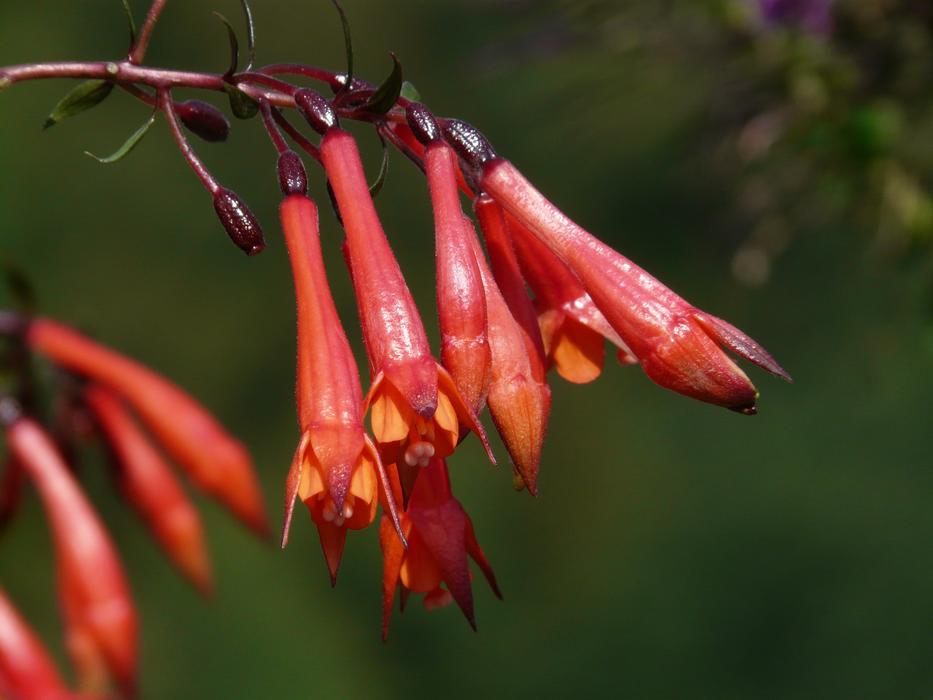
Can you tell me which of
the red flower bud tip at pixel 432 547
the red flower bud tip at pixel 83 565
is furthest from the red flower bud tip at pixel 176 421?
the red flower bud tip at pixel 432 547

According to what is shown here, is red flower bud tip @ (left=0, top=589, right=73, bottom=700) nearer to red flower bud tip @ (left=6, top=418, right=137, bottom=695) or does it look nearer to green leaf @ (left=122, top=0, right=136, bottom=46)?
red flower bud tip @ (left=6, top=418, right=137, bottom=695)

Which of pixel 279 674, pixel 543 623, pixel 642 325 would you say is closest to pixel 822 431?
pixel 543 623

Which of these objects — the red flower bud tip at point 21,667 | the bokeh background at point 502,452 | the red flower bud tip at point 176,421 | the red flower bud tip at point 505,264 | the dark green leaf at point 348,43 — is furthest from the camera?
the bokeh background at point 502,452

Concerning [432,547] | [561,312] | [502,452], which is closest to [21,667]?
[432,547]

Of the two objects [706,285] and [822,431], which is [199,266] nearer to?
[706,285]

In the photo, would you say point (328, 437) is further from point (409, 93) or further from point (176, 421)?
point (176, 421)

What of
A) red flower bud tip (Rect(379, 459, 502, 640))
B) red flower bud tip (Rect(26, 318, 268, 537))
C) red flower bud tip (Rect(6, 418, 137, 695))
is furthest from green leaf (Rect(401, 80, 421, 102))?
red flower bud tip (Rect(6, 418, 137, 695))

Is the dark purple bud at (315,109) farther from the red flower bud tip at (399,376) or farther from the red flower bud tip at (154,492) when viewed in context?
the red flower bud tip at (154,492)
